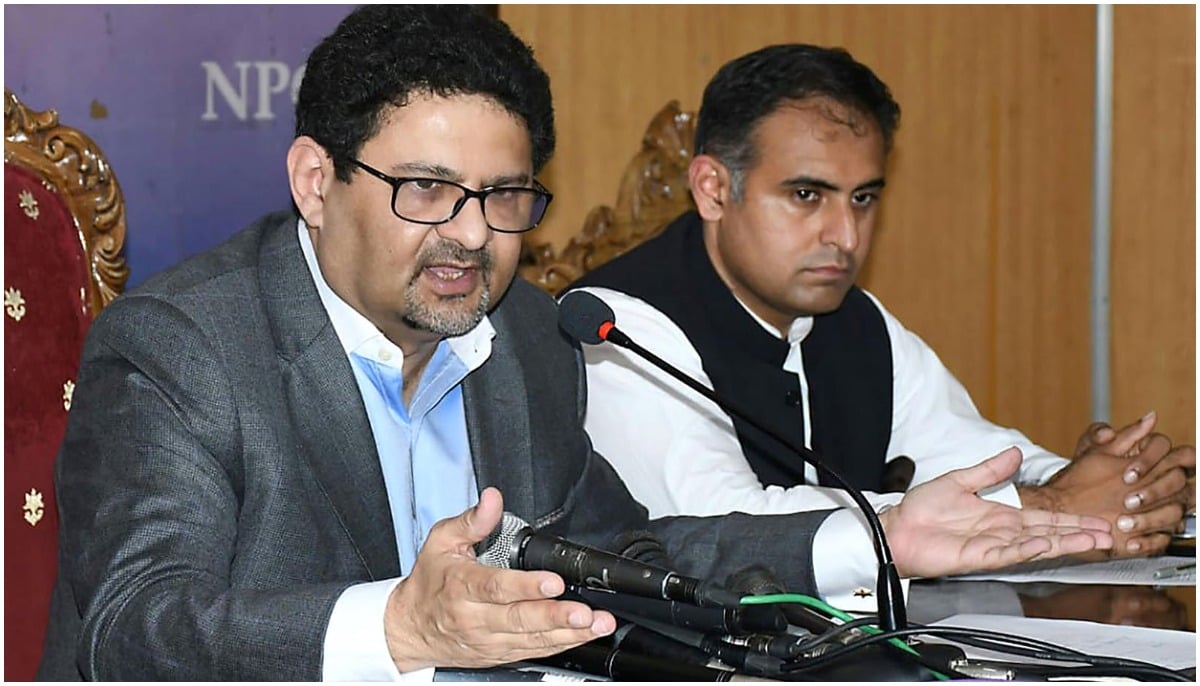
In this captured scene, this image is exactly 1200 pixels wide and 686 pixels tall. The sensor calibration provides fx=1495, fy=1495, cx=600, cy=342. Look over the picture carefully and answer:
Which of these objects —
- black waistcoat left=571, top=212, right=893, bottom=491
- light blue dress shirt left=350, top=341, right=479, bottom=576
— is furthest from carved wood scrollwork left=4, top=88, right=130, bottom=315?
black waistcoat left=571, top=212, right=893, bottom=491

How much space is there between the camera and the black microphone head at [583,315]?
157 centimetres

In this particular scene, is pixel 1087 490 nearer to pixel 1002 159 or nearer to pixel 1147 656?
pixel 1147 656

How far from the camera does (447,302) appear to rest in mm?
1609

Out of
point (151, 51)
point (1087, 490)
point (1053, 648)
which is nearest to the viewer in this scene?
point (1053, 648)

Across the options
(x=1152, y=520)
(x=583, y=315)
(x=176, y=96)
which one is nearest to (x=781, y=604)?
(x=583, y=315)

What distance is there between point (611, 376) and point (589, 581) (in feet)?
3.10

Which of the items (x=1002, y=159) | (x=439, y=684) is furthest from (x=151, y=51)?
(x=1002, y=159)

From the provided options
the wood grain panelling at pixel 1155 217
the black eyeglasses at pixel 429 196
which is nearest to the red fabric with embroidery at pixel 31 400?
the black eyeglasses at pixel 429 196

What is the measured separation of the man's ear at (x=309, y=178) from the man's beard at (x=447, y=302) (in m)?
0.14

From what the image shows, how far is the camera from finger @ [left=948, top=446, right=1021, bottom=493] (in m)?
1.66

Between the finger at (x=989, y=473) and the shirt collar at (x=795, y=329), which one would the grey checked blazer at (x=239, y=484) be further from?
the shirt collar at (x=795, y=329)

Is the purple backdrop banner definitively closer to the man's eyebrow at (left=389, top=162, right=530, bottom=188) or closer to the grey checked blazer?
the grey checked blazer

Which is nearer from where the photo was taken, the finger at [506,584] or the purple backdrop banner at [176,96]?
the finger at [506,584]

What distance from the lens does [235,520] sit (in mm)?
1447
